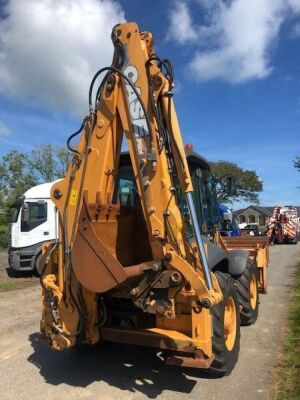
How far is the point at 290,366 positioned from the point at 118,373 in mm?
2049

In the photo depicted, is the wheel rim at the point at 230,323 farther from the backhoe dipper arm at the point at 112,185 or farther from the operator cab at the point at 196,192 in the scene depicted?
the operator cab at the point at 196,192

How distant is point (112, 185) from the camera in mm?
4918

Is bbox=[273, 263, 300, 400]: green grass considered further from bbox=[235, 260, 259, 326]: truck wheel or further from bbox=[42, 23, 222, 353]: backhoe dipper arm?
bbox=[42, 23, 222, 353]: backhoe dipper arm

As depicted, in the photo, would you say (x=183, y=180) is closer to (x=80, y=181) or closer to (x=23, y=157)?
(x=80, y=181)

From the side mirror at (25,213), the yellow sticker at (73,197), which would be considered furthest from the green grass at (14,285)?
the yellow sticker at (73,197)

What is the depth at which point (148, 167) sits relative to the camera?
4.61 metres

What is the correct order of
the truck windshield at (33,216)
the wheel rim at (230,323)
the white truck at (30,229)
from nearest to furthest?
the wheel rim at (230,323) < the white truck at (30,229) < the truck windshield at (33,216)

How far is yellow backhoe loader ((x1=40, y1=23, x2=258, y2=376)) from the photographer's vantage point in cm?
436

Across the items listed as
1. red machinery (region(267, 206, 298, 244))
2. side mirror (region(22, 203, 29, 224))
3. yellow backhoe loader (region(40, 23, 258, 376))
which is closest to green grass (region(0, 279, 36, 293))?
side mirror (region(22, 203, 29, 224))

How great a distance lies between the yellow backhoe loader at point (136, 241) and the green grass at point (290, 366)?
569 millimetres

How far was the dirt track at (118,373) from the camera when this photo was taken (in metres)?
4.57

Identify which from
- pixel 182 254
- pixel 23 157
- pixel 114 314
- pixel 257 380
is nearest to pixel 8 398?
pixel 114 314

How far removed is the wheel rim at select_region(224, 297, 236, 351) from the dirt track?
34 centimetres

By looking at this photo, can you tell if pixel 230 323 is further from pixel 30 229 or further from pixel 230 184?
pixel 30 229
